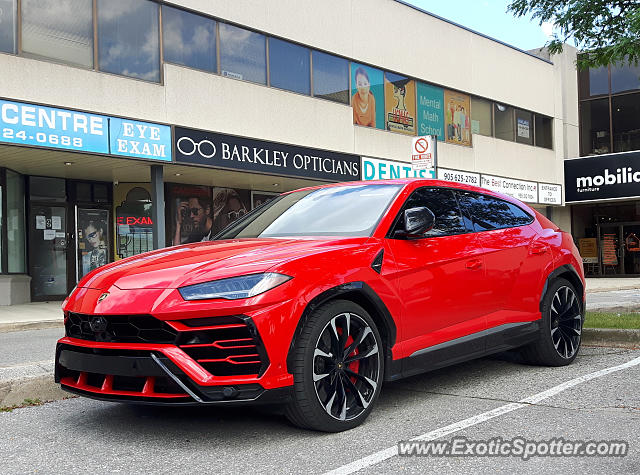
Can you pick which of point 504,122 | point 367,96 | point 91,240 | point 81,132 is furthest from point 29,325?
point 504,122

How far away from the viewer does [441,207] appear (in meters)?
5.23

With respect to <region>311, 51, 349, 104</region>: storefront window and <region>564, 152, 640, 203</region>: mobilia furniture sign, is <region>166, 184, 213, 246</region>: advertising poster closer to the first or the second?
<region>311, 51, 349, 104</region>: storefront window

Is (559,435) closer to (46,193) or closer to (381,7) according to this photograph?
(46,193)

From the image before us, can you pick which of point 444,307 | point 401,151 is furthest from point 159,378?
point 401,151

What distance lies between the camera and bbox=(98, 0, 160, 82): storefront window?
14.3 metres

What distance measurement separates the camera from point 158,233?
1497 centimetres

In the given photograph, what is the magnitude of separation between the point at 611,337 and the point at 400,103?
15373mm

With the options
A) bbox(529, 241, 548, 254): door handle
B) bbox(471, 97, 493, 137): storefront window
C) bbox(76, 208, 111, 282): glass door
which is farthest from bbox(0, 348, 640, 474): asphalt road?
bbox(471, 97, 493, 137): storefront window

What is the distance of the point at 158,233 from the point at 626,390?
458 inches

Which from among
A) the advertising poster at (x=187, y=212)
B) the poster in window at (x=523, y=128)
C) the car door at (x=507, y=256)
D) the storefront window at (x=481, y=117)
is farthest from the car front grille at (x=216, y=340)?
the poster in window at (x=523, y=128)

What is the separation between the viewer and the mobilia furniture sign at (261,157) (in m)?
15.3

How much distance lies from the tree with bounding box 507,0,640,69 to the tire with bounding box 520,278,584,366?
4.93 m

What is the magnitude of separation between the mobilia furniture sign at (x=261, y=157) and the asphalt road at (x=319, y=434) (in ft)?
35.4

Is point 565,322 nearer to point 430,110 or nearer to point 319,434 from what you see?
point 319,434
